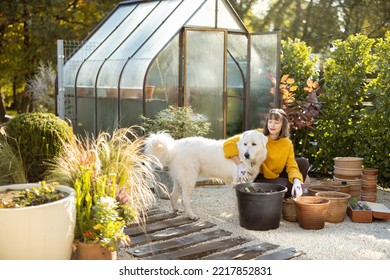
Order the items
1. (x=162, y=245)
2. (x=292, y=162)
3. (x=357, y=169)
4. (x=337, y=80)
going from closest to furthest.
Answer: (x=162, y=245) < (x=292, y=162) < (x=357, y=169) < (x=337, y=80)

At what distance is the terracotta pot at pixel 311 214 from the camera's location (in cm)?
572

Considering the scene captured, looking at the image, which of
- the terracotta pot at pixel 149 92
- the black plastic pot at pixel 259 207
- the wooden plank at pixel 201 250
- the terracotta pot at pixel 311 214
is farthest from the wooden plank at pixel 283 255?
the terracotta pot at pixel 149 92

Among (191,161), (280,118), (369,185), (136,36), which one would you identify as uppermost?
(136,36)

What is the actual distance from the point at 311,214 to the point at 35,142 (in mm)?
3185

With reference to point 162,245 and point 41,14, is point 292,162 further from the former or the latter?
point 41,14

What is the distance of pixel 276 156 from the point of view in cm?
611

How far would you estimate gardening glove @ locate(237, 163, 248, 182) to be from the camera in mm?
5938

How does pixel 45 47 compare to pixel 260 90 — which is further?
pixel 45 47

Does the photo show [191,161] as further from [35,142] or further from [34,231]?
[34,231]

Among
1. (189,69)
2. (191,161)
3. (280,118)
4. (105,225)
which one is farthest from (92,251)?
(189,69)

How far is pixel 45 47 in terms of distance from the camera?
16750 mm

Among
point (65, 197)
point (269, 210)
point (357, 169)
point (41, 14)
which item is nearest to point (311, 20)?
point (41, 14)

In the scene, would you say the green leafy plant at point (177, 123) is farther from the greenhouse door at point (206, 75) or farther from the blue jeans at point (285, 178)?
the blue jeans at point (285, 178)

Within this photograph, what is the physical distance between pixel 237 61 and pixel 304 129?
161cm
